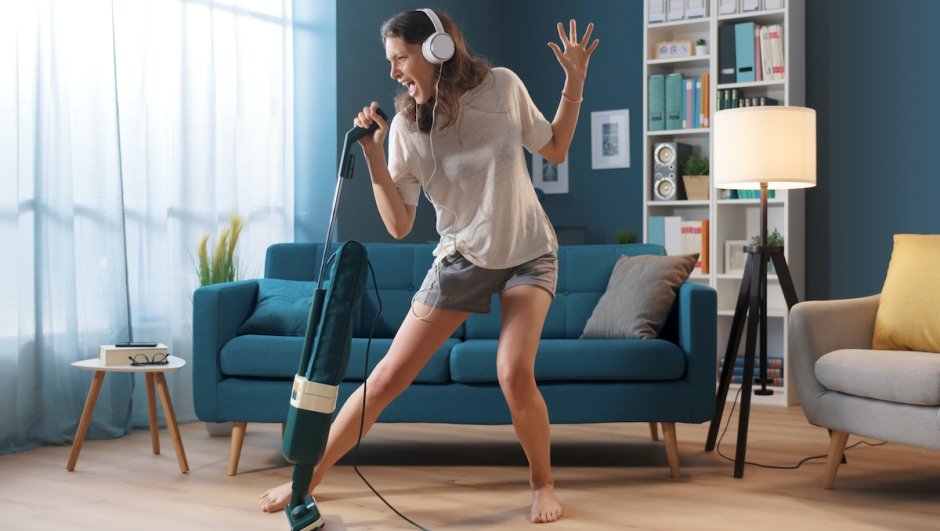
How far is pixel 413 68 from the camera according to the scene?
6.87 feet

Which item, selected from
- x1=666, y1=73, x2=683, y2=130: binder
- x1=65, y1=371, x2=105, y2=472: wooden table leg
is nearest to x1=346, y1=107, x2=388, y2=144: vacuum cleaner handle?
x1=65, y1=371, x2=105, y2=472: wooden table leg

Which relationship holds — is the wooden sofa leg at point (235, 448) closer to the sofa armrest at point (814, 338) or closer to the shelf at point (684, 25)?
the sofa armrest at point (814, 338)

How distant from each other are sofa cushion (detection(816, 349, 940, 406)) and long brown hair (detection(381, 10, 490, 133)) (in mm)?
1409

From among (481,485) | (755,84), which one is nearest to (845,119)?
(755,84)

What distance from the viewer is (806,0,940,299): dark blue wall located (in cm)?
423

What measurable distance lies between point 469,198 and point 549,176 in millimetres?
3349

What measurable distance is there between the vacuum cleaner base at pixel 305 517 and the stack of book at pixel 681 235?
2940 mm

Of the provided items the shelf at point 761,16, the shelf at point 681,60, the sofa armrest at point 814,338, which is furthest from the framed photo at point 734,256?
the sofa armrest at point 814,338

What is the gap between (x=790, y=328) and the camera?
2773mm

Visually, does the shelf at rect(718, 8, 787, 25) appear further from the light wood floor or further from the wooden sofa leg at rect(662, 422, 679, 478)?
the wooden sofa leg at rect(662, 422, 679, 478)

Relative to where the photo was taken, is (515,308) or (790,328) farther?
(790,328)

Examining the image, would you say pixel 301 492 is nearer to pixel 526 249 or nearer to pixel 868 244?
pixel 526 249

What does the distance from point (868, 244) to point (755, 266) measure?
5.78 ft

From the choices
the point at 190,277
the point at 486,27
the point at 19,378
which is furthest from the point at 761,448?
the point at 486,27
